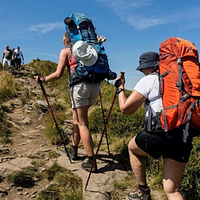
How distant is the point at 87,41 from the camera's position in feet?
14.1

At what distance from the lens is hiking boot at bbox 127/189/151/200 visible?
11.9 ft

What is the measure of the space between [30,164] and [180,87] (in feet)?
11.0

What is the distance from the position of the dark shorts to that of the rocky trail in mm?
1290

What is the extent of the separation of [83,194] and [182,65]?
2.29m

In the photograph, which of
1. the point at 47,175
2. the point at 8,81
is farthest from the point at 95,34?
the point at 8,81

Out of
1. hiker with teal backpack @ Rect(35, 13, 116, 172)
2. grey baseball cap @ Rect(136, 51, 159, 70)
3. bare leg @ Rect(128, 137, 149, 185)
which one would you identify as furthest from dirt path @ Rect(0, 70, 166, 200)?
grey baseball cap @ Rect(136, 51, 159, 70)

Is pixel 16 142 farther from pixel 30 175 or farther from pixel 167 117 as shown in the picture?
pixel 167 117

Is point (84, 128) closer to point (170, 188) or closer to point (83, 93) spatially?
point (83, 93)

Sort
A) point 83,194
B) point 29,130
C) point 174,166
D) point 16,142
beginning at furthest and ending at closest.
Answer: point 29,130
point 16,142
point 83,194
point 174,166

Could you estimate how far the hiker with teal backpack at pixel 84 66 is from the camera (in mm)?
4099

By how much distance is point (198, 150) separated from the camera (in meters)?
4.56

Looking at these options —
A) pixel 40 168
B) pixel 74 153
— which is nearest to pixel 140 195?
pixel 74 153

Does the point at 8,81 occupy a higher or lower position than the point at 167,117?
higher

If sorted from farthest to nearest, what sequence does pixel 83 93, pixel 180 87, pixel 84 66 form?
pixel 83 93 < pixel 84 66 < pixel 180 87
